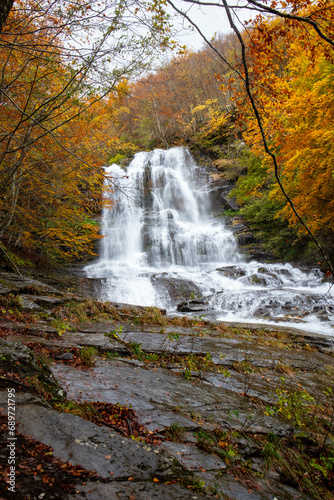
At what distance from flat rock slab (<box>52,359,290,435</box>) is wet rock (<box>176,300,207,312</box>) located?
6.23 metres

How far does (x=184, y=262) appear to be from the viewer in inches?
637

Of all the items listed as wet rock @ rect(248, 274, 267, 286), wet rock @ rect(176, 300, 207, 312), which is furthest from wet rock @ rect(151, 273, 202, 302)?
wet rock @ rect(248, 274, 267, 286)

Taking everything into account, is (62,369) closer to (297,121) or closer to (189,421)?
(189,421)

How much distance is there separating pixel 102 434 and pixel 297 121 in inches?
428

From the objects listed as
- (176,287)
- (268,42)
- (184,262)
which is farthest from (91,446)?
(184,262)

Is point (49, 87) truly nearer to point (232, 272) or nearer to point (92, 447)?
point (92, 447)

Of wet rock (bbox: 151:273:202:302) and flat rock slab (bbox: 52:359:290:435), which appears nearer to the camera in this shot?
flat rock slab (bbox: 52:359:290:435)

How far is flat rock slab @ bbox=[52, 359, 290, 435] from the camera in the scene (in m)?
2.85

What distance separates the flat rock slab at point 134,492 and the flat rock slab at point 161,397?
875 mm

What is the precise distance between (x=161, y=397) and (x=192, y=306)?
289 inches

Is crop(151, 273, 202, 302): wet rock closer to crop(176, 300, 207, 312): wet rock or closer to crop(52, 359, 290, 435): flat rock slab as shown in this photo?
crop(176, 300, 207, 312): wet rock

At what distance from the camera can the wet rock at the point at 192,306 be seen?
32.9 feet

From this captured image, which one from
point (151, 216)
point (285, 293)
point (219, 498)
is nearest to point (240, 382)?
point (219, 498)

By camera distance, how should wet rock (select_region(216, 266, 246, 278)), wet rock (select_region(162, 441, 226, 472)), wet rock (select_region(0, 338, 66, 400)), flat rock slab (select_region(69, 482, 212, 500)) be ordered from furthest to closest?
1. wet rock (select_region(216, 266, 246, 278))
2. wet rock (select_region(0, 338, 66, 400))
3. wet rock (select_region(162, 441, 226, 472))
4. flat rock slab (select_region(69, 482, 212, 500))
